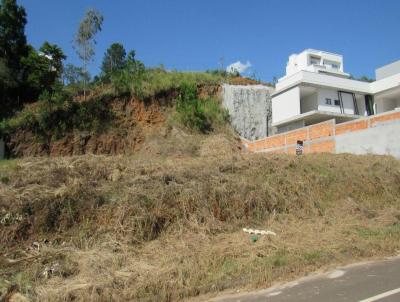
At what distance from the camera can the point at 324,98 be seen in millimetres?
29094

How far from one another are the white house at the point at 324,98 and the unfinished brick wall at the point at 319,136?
5831 millimetres

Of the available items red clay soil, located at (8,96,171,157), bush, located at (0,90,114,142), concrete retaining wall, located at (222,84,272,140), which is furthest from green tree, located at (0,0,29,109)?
concrete retaining wall, located at (222,84,272,140)

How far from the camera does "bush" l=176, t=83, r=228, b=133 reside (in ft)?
81.5

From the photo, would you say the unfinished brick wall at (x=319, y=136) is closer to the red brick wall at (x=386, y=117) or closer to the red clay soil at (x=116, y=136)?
the red brick wall at (x=386, y=117)

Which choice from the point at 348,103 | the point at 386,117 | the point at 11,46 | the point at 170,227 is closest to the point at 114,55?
the point at 11,46

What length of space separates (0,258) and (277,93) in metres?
26.6

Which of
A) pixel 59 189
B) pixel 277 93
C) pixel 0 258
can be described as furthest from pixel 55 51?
pixel 0 258

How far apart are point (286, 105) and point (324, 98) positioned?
10.5ft

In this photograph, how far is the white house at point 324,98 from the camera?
93.1 ft

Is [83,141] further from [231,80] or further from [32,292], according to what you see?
[32,292]

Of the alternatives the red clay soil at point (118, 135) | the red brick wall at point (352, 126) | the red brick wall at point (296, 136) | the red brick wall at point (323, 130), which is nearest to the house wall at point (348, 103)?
the red brick wall at point (296, 136)

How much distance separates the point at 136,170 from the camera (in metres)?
9.75

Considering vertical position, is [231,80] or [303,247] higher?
[231,80]

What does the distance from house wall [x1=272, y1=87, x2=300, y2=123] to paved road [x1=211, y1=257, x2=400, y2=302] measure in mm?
23642
